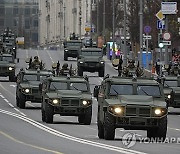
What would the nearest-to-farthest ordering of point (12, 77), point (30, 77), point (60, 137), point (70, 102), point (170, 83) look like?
point (60, 137) → point (70, 102) → point (170, 83) → point (30, 77) → point (12, 77)

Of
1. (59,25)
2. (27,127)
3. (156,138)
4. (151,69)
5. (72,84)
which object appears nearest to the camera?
(156,138)

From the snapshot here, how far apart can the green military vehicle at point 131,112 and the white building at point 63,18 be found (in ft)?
389

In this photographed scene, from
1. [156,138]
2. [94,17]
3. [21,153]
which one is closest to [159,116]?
[156,138]

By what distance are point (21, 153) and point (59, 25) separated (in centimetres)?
16255

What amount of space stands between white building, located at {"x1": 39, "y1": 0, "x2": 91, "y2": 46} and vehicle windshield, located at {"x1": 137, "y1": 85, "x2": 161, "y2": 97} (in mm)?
118154

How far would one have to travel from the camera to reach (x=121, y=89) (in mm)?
26203

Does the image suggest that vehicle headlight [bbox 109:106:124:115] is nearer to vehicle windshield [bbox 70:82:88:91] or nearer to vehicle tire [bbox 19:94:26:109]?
vehicle windshield [bbox 70:82:88:91]

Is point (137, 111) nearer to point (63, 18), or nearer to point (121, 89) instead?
point (121, 89)

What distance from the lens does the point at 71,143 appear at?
23766mm

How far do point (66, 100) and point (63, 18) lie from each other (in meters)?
142

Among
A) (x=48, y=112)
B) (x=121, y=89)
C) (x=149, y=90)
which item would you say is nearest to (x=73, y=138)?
(x=121, y=89)

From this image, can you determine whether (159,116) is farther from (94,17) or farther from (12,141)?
(94,17)

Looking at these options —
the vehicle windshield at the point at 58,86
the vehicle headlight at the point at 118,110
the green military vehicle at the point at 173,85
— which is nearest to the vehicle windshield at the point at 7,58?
the green military vehicle at the point at 173,85

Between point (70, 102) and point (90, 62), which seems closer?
point (70, 102)
